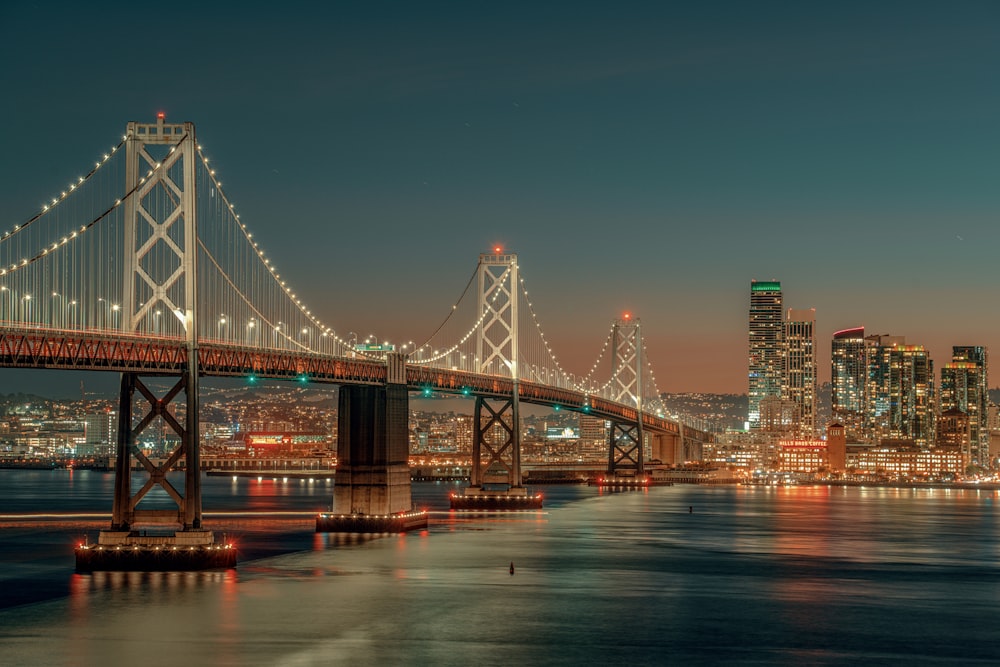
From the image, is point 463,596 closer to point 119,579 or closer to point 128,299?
point 119,579

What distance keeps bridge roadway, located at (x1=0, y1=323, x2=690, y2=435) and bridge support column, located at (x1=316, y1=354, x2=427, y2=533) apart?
1479mm

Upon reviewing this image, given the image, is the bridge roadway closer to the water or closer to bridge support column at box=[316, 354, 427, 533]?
bridge support column at box=[316, 354, 427, 533]

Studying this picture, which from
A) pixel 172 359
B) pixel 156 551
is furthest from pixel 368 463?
pixel 172 359

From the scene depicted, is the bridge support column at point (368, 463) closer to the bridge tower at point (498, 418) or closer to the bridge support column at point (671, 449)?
the bridge tower at point (498, 418)

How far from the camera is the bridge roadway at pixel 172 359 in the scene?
4575cm

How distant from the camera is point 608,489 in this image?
161750 millimetres

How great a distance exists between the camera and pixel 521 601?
48.0 meters

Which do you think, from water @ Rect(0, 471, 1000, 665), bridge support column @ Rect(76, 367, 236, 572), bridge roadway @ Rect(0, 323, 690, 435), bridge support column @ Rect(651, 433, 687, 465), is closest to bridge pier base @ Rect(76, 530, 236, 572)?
bridge support column @ Rect(76, 367, 236, 572)

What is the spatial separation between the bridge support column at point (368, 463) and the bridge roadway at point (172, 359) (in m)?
1.48

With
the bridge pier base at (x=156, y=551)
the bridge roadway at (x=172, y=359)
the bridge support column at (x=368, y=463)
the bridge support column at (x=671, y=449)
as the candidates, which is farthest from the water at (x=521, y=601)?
the bridge support column at (x=671, y=449)

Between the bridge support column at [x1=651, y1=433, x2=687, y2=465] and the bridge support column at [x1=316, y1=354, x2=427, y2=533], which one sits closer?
the bridge support column at [x1=316, y1=354, x2=427, y2=533]

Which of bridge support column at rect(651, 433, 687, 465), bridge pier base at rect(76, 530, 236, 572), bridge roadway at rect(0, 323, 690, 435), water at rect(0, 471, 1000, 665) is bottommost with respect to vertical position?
water at rect(0, 471, 1000, 665)

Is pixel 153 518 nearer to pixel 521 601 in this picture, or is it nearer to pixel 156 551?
pixel 156 551

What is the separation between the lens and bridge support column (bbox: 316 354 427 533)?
228 ft
